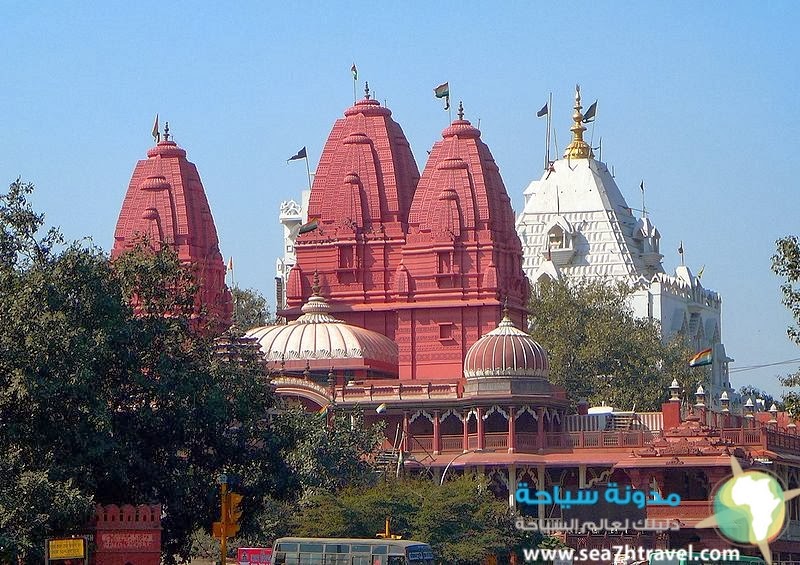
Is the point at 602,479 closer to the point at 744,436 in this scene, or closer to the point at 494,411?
the point at 494,411

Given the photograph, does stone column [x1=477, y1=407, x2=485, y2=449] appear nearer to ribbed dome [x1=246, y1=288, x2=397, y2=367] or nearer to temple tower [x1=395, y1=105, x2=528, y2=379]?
ribbed dome [x1=246, y1=288, x2=397, y2=367]

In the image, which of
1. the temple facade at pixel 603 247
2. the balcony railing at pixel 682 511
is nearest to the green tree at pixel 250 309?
the temple facade at pixel 603 247

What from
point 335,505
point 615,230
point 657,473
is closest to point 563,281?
point 615,230

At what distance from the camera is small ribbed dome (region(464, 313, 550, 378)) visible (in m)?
77.4

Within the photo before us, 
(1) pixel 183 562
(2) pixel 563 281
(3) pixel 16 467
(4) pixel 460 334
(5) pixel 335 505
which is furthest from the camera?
(2) pixel 563 281

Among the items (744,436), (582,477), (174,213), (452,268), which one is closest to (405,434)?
(582,477)

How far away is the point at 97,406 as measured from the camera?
4831 centimetres

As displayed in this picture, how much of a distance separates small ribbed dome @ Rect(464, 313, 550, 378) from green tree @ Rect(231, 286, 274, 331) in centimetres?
3732

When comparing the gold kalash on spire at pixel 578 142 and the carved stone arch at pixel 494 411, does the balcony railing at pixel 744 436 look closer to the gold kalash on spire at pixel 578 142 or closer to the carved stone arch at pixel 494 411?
the carved stone arch at pixel 494 411

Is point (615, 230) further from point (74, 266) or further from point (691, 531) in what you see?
point (74, 266)

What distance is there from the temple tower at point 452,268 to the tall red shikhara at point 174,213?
7814 mm

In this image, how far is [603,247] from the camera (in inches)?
4993

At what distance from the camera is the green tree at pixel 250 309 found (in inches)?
4555

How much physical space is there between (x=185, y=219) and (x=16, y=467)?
4417 centimetres
